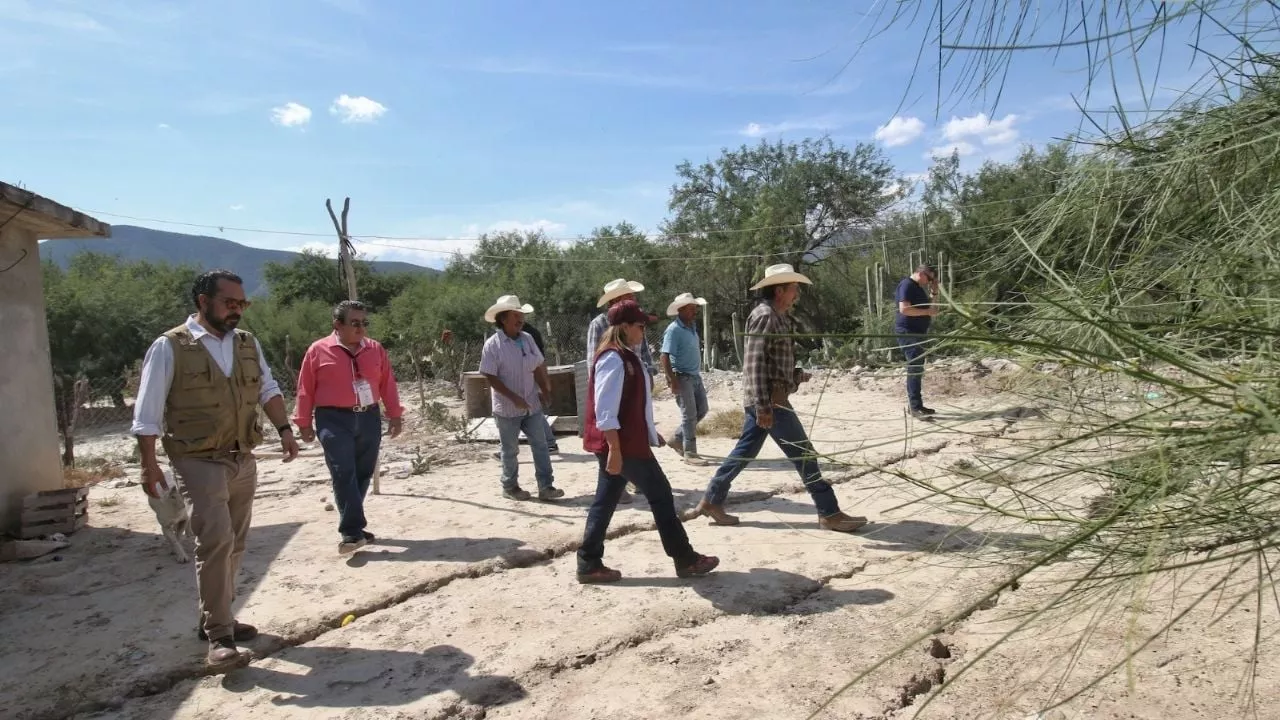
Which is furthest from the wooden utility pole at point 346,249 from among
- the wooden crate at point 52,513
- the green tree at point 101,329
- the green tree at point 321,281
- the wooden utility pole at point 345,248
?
the green tree at point 321,281

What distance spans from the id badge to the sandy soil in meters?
0.95

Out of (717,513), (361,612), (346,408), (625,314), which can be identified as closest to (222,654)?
(361,612)

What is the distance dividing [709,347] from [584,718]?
17.1 meters

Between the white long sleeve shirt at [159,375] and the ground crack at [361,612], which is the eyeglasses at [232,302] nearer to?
the white long sleeve shirt at [159,375]

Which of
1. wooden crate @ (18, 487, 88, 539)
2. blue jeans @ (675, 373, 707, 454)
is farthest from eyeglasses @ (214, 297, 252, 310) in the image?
blue jeans @ (675, 373, 707, 454)

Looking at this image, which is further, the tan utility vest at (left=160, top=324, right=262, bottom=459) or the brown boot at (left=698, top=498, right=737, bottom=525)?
the brown boot at (left=698, top=498, right=737, bottom=525)

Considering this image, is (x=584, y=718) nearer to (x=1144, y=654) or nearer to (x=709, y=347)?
(x=1144, y=654)

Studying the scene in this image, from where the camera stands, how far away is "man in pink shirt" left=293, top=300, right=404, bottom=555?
15.8ft

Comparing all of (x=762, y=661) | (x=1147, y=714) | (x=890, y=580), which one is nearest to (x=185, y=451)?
(x=762, y=661)

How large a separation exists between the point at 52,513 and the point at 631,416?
4669 mm

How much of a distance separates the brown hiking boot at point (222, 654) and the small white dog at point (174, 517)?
1.47m

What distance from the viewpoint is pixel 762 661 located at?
3104mm

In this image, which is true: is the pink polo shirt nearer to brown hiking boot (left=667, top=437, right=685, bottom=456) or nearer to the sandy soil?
the sandy soil

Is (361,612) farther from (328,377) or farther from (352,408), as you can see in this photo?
(328,377)
